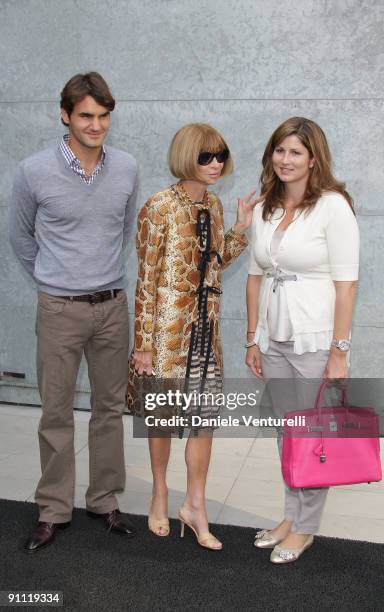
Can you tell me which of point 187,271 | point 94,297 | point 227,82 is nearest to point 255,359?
point 187,271

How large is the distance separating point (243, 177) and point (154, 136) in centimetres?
65

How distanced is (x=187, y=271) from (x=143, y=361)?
44cm

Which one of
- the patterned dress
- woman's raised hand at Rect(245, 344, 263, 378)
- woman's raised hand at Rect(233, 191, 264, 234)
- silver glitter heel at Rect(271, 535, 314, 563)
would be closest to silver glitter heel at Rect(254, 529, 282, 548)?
silver glitter heel at Rect(271, 535, 314, 563)

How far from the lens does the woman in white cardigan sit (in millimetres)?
3344

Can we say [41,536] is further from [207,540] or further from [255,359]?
[255,359]

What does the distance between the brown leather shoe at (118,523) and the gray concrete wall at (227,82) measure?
1764mm

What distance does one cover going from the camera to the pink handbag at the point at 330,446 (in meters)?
3.39

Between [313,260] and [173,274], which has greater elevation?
[313,260]

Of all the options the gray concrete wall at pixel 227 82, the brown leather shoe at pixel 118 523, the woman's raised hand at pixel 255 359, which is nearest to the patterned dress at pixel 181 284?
the woman's raised hand at pixel 255 359

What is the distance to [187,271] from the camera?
3.57 meters

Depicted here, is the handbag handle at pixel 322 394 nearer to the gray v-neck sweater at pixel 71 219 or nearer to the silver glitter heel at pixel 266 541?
the silver glitter heel at pixel 266 541

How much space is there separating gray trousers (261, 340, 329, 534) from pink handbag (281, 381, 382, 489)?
0.10 metres

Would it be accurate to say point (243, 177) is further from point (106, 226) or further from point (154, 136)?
point (106, 226)

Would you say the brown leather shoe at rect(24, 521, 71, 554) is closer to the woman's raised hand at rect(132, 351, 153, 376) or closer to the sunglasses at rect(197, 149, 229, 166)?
the woman's raised hand at rect(132, 351, 153, 376)
